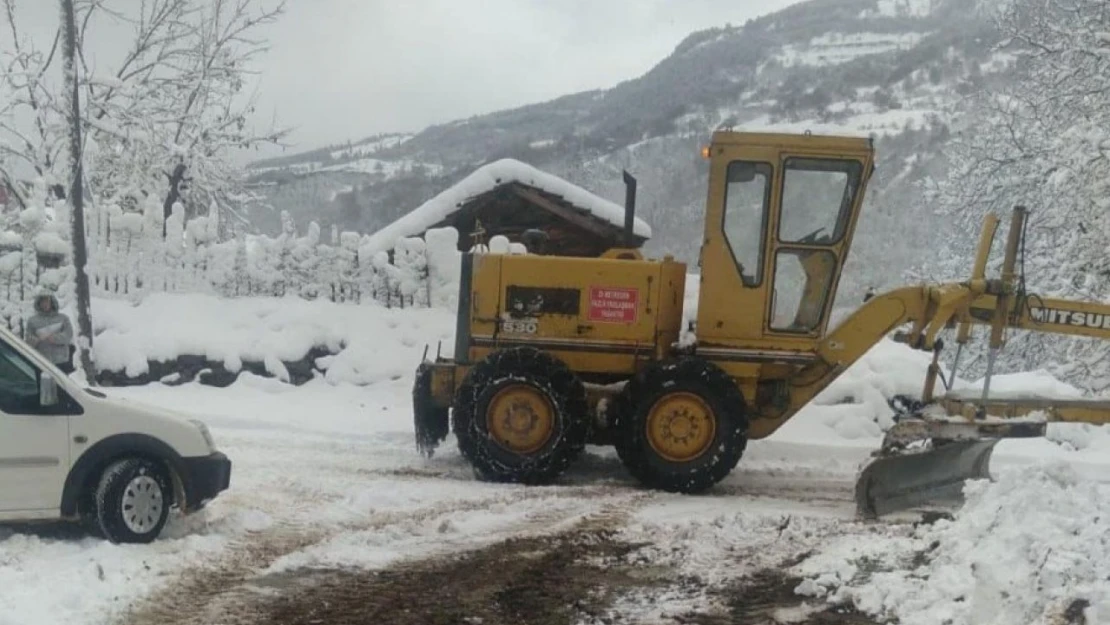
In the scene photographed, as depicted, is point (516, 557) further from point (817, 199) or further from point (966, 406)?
point (817, 199)

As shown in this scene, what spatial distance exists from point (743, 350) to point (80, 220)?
33.7 feet

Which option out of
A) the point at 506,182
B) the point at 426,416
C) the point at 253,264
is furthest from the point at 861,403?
the point at 253,264

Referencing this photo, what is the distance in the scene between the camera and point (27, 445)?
7176 millimetres

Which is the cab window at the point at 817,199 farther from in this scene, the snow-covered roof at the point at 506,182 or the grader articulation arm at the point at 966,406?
the snow-covered roof at the point at 506,182

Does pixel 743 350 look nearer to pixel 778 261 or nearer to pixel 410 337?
pixel 778 261

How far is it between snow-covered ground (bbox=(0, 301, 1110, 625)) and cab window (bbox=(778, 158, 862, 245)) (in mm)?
2368

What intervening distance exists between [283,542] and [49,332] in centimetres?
563

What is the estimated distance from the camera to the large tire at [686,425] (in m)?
9.80

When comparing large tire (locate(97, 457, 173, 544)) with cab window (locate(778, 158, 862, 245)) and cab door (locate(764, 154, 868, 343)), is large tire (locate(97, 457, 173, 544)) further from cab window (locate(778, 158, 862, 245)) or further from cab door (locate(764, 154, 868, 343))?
cab window (locate(778, 158, 862, 245))

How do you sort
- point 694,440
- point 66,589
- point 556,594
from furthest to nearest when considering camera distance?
point 694,440 → point 556,594 → point 66,589

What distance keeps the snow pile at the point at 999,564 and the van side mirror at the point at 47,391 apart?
497 centimetres

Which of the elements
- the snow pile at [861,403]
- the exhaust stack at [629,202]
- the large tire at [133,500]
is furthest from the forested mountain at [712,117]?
the large tire at [133,500]

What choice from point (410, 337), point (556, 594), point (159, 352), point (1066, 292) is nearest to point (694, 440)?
point (556, 594)

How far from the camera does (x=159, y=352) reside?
51.0ft
